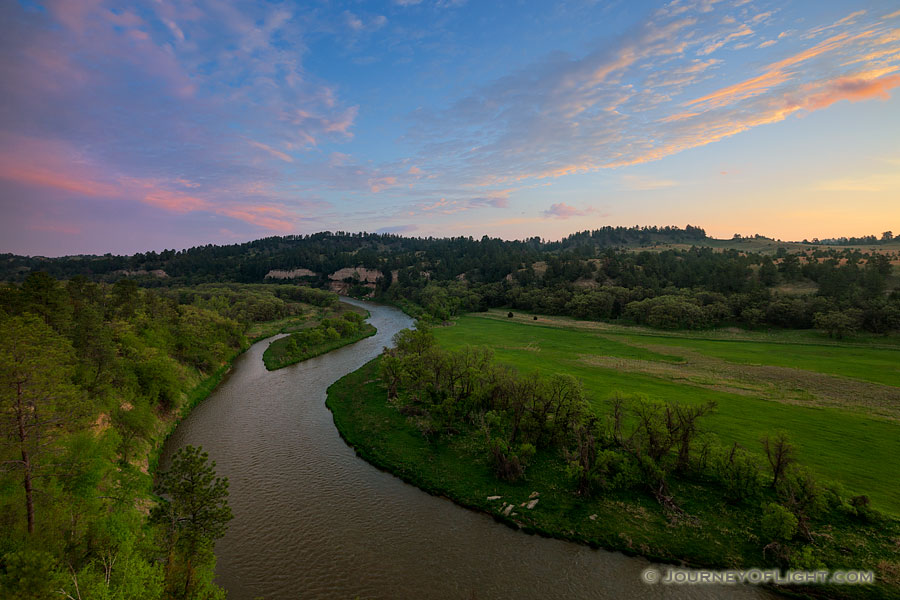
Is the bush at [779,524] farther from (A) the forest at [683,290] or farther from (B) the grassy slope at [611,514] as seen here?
(A) the forest at [683,290]

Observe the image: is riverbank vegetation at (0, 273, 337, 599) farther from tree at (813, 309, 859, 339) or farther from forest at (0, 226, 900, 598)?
tree at (813, 309, 859, 339)

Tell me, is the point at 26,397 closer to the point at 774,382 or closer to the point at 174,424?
the point at 174,424

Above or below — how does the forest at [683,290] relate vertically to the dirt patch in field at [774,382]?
above

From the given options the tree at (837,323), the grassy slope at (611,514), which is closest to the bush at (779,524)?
the grassy slope at (611,514)

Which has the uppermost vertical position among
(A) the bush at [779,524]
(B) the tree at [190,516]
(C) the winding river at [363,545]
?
(B) the tree at [190,516]

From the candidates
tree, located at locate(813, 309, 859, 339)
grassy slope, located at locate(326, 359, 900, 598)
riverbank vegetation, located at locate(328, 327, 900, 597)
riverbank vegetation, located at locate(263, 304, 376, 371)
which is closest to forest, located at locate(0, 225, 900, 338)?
tree, located at locate(813, 309, 859, 339)
